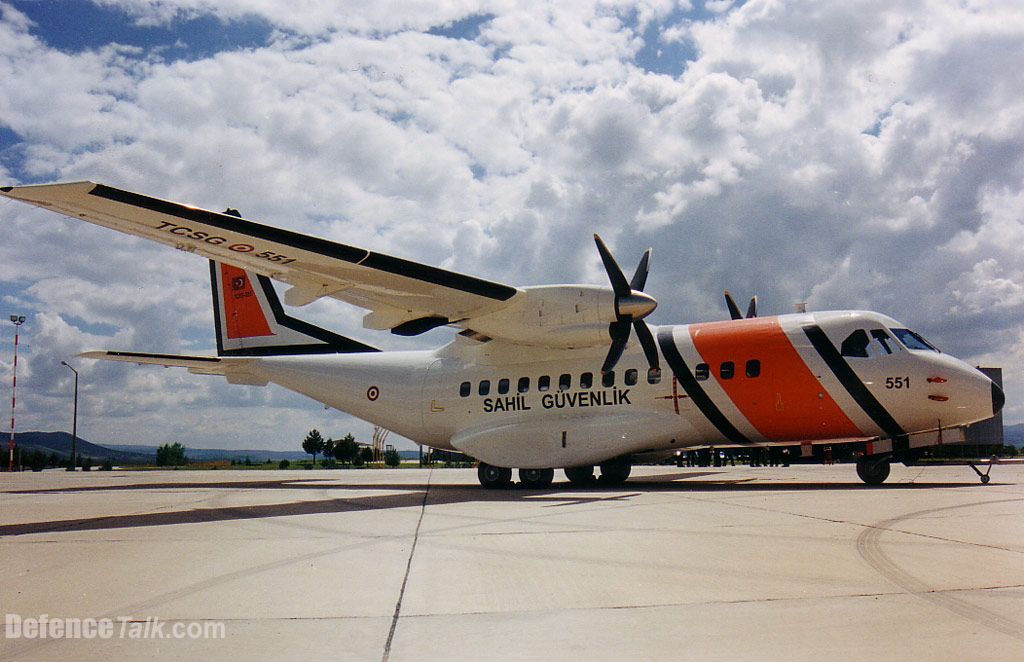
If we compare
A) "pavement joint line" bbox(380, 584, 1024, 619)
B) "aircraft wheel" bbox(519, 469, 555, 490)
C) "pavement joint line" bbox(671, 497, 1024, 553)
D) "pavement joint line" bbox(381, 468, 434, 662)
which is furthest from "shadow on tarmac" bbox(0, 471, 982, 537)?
"pavement joint line" bbox(380, 584, 1024, 619)

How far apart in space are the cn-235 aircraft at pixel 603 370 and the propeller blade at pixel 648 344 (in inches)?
1.3

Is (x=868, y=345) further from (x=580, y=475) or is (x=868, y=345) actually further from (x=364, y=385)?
(x=364, y=385)

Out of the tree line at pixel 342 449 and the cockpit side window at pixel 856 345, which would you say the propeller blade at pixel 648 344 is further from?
the tree line at pixel 342 449

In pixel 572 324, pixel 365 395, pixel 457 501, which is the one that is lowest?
pixel 457 501

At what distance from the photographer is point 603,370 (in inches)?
607

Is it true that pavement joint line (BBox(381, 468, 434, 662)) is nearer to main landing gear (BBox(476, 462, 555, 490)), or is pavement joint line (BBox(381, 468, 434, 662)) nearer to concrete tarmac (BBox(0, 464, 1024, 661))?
concrete tarmac (BBox(0, 464, 1024, 661))

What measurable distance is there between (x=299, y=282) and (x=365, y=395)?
557 cm

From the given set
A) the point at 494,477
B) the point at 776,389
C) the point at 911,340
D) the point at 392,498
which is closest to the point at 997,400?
the point at 911,340

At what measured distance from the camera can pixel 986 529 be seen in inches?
309

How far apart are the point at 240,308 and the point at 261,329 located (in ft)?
3.41

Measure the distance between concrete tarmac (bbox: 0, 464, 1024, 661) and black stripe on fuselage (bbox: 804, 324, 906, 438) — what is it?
342 cm

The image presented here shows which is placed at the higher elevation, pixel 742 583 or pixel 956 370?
pixel 956 370

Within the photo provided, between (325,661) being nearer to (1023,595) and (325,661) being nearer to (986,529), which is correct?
(1023,595)

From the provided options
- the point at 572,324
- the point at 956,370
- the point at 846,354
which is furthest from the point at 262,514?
the point at 956,370
